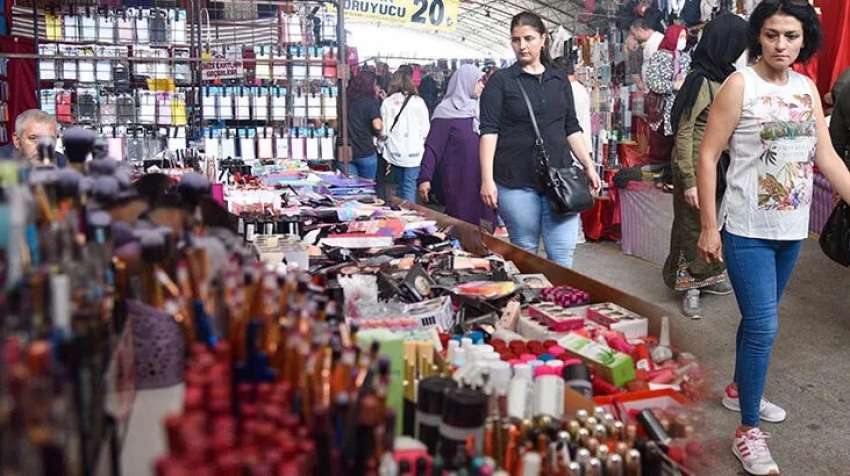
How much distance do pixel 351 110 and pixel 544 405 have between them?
6753 mm

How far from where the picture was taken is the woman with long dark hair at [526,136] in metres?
3.73

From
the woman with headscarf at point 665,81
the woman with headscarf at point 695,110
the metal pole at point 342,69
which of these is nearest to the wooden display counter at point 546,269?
the woman with headscarf at point 695,110

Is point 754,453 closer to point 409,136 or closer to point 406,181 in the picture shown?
point 409,136

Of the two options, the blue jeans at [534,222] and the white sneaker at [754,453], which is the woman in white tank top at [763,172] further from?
the blue jeans at [534,222]

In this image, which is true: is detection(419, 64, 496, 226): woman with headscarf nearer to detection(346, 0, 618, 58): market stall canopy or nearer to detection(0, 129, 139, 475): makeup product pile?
detection(346, 0, 618, 58): market stall canopy

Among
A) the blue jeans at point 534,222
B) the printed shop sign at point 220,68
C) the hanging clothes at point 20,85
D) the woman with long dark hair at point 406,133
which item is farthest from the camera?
the hanging clothes at point 20,85

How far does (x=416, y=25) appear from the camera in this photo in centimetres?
1056

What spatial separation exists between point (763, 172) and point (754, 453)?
0.97 m

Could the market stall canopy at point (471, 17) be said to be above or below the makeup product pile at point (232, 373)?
above

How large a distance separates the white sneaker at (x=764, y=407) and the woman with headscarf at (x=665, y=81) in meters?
3.03

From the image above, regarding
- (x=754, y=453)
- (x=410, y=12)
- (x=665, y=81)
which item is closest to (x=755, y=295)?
(x=754, y=453)

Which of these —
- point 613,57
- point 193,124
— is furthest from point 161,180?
point 613,57

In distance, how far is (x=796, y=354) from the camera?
4.21m

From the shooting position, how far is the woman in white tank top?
109 inches
